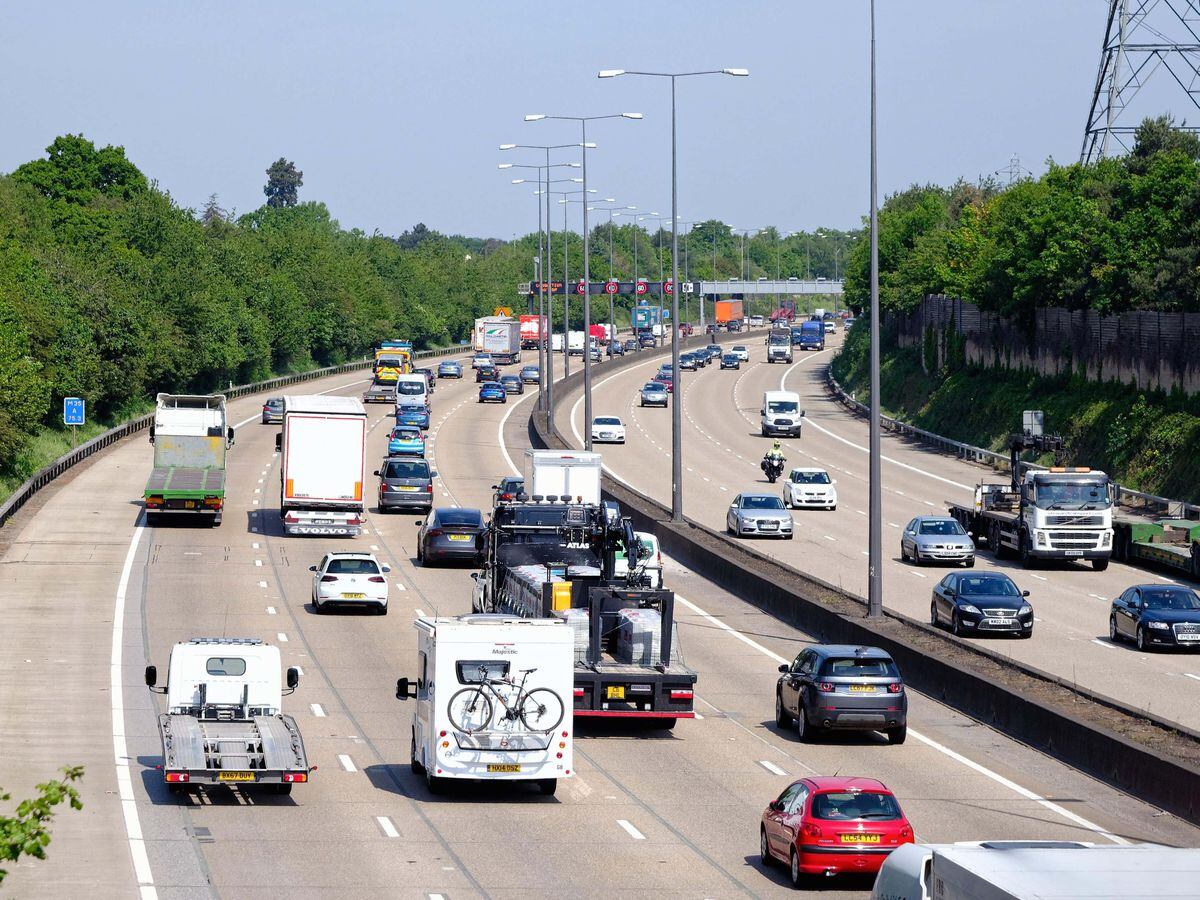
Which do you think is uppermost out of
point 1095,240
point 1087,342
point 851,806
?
point 1095,240

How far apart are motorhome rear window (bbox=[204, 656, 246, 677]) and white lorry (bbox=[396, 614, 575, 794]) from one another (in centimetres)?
302

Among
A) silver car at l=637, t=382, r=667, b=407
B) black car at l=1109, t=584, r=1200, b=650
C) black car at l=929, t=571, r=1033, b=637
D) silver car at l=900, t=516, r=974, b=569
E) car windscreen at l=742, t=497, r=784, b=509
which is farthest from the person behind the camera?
silver car at l=637, t=382, r=667, b=407

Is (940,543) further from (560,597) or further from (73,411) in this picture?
(73,411)

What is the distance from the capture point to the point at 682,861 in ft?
72.7

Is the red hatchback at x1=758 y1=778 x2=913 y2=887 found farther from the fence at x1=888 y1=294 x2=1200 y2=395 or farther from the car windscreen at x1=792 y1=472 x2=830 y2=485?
the fence at x1=888 y1=294 x2=1200 y2=395

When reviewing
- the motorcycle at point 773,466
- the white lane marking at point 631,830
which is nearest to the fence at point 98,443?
the motorcycle at point 773,466

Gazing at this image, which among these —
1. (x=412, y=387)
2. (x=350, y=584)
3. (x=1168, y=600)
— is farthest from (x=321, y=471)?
(x=412, y=387)

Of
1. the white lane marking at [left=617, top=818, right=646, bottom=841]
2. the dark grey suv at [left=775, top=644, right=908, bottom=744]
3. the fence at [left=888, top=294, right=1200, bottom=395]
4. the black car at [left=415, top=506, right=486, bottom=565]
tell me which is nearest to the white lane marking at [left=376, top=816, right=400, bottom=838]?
the white lane marking at [left=617, top=818, right=646, bottom=841]

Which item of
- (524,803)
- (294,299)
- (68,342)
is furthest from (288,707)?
(294,299)

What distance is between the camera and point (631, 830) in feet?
78.4

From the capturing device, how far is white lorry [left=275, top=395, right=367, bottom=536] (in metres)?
55.6

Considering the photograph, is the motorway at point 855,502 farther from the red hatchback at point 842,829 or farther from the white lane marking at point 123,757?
the white lane marking at point 123,757

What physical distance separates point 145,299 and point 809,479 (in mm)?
51131

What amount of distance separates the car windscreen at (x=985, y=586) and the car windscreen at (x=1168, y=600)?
2.63m
